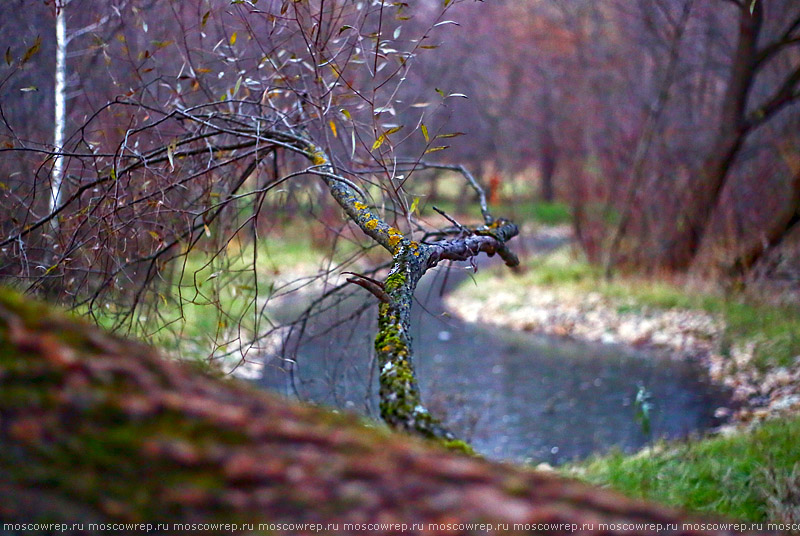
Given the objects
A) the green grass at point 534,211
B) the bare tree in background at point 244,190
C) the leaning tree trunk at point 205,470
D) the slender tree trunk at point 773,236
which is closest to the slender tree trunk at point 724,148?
the slender tree trunk at point 773,236

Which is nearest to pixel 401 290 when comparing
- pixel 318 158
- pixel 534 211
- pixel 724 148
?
pixel 318 158

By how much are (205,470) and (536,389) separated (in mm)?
8053

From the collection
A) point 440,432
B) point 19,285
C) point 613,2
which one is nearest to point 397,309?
point 440,432

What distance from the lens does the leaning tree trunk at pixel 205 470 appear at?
3.10 ft

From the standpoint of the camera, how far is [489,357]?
33.0 feet

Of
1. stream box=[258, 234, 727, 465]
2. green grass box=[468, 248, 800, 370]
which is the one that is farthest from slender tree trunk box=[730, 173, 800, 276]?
stream box=[258, 234, 727, 465]

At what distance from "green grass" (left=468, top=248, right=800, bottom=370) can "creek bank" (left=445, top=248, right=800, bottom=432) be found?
89 millimetres

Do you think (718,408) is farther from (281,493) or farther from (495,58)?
(495,58)

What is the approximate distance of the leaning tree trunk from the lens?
37.2 inches

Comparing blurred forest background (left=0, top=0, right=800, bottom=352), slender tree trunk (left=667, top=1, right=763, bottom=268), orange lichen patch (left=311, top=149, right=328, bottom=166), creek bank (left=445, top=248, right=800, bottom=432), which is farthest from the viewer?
slender tree trunk (left=667, top=1, right=763, bottom=268)

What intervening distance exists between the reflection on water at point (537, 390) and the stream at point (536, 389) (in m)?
0.01

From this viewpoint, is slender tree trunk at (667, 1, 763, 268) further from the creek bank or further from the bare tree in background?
the bare tree in background

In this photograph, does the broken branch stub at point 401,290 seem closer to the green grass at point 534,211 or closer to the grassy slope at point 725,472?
the grassy slope at point 725,472

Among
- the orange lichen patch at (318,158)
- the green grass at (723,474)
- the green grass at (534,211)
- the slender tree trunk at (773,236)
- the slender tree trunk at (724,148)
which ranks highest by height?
the green grass at (534,211)
